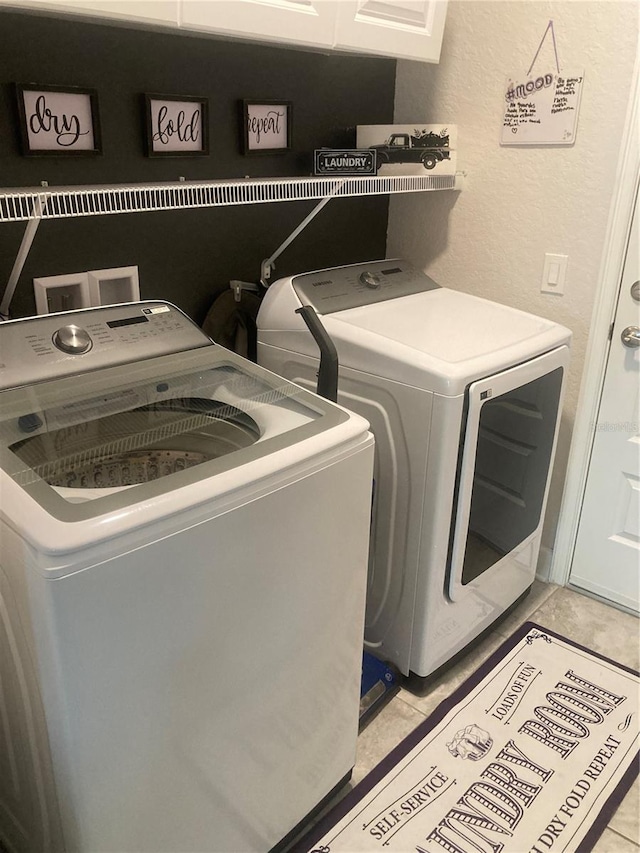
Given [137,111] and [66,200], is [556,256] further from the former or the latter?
[66,200]

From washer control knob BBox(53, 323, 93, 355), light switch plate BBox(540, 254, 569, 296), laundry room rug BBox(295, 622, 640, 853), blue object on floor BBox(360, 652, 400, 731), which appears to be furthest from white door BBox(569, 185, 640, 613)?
washer control knob BBox(53, 323, 93, 355)

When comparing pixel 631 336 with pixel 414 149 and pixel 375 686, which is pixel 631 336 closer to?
pixel 414 149

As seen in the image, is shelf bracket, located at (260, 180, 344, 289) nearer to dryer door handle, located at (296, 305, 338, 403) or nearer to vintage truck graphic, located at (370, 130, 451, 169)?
vintage truck graphic, located at (370, 130, 451, 169)

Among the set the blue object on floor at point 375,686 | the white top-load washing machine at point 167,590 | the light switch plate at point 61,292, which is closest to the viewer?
the white top-load washing machine at point 167,590

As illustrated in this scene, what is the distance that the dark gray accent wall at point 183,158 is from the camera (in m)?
1.53

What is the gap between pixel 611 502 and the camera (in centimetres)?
224

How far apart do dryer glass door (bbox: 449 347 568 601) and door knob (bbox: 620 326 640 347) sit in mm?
252

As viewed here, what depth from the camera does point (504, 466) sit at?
1999 millimetres

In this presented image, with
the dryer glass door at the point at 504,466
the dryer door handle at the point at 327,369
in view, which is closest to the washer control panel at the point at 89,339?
the dryer door handle at the point at 327,369

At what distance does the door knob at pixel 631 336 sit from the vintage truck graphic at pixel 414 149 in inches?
30.7

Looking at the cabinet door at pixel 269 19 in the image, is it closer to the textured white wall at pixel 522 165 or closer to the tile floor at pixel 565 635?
the textured white wall at pixel 522 165

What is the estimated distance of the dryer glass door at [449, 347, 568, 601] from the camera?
172 cm

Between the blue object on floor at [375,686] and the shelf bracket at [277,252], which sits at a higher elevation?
the shelf bracket at [277,252]

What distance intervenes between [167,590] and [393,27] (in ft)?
5.27
